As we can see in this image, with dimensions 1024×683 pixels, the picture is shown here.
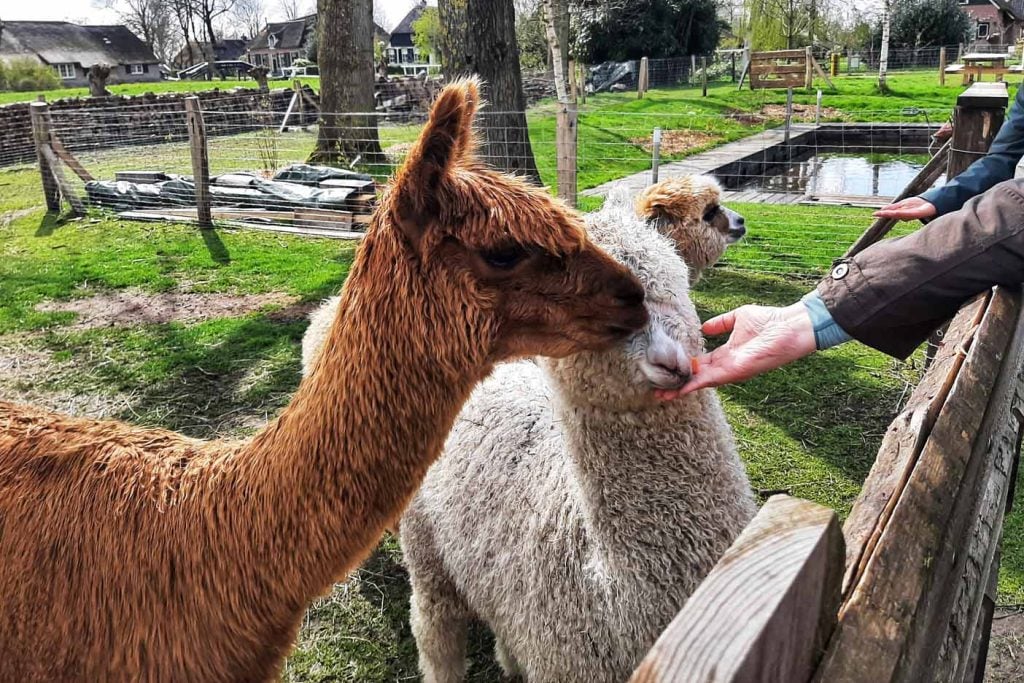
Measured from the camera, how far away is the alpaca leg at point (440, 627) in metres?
2.99

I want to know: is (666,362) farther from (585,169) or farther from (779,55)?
(779,55)

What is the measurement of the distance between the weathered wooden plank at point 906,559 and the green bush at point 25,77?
2146 inches

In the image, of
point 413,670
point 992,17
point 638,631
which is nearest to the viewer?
point 638,631

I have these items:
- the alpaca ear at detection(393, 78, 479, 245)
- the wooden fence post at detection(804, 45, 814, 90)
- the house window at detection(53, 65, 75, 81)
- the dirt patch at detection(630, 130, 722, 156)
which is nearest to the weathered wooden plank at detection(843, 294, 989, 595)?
the alpaca ear at detection(393, 78, 479, 245)

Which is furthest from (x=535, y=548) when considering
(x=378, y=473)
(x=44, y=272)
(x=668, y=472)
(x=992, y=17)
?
(x=992, y=17)

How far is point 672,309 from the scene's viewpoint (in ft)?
7.27

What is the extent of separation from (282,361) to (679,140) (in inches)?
609

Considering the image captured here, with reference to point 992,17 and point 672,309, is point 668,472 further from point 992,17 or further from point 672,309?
point 992,17

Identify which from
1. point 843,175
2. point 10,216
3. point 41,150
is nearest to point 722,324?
point 41,150

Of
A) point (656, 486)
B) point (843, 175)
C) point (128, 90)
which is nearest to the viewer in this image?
point (656, 486)

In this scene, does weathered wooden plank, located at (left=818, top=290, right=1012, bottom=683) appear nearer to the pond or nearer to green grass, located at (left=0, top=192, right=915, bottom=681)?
green grass, located at (left=0, top=192, right=915, bottom=681)

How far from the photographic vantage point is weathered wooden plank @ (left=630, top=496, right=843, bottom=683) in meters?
0.68

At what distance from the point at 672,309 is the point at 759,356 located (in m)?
0.65

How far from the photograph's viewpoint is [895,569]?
93 cm
